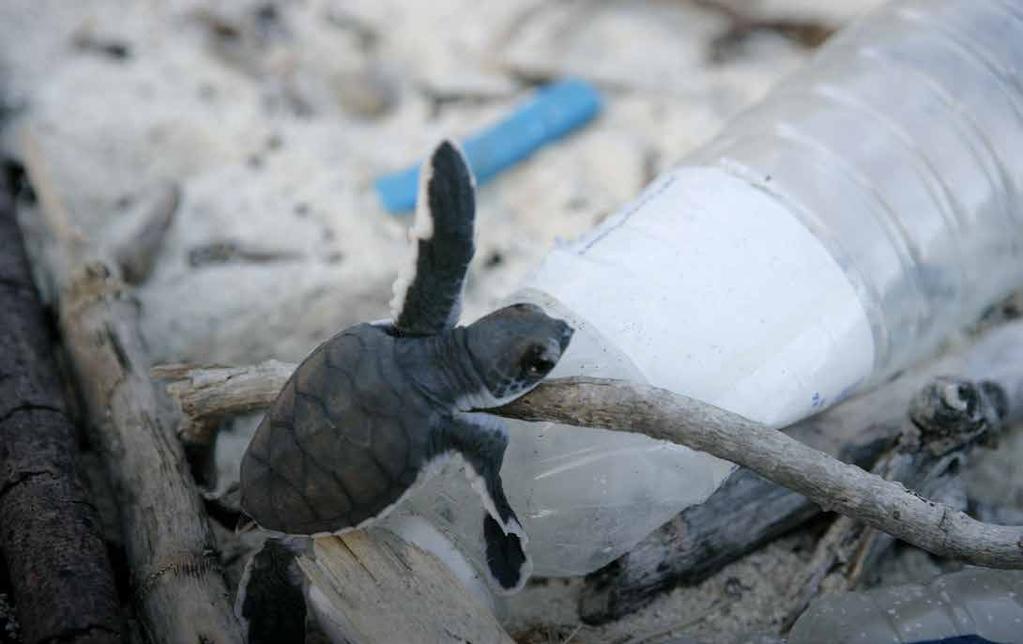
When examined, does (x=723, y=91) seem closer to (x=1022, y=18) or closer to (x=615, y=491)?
(x=1022, y=18)

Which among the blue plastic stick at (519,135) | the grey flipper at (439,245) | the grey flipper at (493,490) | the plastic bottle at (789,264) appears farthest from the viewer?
the blue plastic stick at (519,135)

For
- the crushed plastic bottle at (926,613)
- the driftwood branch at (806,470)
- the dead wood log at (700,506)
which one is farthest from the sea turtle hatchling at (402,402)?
the crushed plastic bottle at (926,613)

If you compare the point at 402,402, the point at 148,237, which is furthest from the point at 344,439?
the point at 148,237

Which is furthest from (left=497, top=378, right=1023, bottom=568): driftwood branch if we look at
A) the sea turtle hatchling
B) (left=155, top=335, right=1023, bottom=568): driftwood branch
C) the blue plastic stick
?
the blue plastic stick

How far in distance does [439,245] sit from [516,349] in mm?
136

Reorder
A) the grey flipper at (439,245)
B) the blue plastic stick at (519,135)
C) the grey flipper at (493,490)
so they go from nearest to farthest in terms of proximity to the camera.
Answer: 1. the grey flipper at (439,245)
2. the grey flipper at (493,490)
3. the blue plastic stick at (519,135)

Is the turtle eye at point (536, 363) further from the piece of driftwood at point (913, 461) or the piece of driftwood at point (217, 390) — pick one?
the piece of driftwood at point (913, 461)

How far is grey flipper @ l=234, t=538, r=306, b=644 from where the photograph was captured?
4.00 ft

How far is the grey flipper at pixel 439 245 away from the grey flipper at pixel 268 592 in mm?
336

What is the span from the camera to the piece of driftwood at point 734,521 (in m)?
1.35

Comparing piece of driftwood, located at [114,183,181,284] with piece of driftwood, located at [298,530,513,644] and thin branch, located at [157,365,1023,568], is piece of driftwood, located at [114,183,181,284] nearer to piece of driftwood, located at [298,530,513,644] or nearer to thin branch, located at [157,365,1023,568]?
piece of driftwood, located at [298,530,513,644]

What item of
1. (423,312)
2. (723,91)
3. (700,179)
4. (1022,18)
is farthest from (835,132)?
(423,312)

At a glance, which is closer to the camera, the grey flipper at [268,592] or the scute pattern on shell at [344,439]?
the scute pattern on shell at [344,439]

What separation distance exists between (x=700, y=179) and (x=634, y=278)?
0.24 meters
